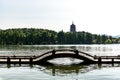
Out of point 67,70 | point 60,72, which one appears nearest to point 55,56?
point 67,70

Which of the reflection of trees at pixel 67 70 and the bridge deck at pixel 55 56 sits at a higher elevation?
the bridge deck at pixel 55 56

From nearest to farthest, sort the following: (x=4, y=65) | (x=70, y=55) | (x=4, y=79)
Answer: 1. (x=4, y=79)
2. (x=4, y=65)
3. (x=70, y=55)

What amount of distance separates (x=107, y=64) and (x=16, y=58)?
14.7 metres

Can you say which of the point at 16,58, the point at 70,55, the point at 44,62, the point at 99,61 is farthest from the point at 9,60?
the point at 99,61

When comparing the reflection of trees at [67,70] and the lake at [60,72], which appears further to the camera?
the reflection of trees at [67,70]

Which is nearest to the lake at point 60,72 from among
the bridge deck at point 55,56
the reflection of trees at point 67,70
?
the reflection of trees at point 67,70

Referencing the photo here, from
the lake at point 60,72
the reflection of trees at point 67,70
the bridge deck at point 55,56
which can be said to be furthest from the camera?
the bridge deck at point 55,56

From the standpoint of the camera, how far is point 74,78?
1451 inches

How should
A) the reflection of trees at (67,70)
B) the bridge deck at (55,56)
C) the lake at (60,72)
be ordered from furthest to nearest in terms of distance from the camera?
the bridge deck at (55,56)
the reflection of trees at (67,70)
the lake at (60,72)

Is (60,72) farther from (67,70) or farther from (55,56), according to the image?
(55,56)

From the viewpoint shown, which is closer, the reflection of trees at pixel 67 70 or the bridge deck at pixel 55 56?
the reflection of trees at pixel 67 70

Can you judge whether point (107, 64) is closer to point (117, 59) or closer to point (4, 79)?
point (117, 59)

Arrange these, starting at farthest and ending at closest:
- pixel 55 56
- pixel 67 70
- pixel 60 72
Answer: pixel 55 56
pixel 67 70
pixel 60 72

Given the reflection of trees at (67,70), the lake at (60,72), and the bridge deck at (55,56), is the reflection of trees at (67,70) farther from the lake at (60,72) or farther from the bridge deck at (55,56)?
the bridge deck at (55,56)
